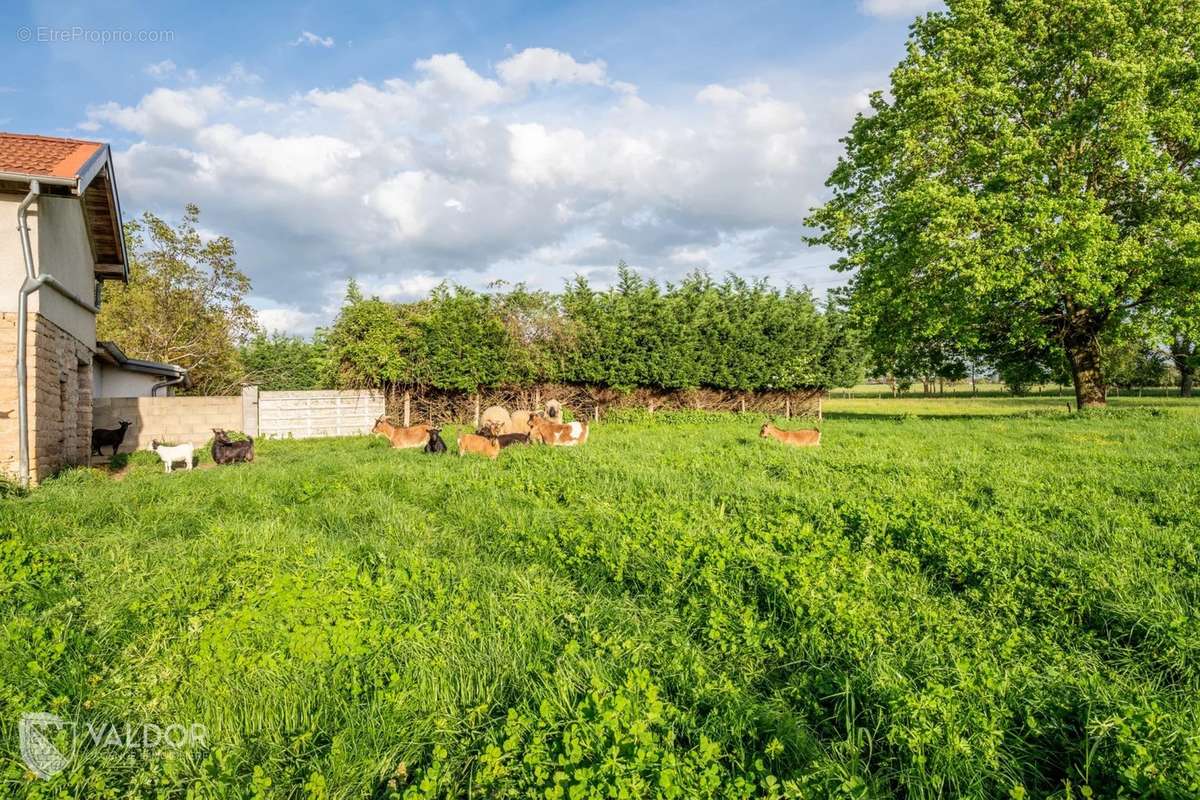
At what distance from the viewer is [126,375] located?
2123 centimetres

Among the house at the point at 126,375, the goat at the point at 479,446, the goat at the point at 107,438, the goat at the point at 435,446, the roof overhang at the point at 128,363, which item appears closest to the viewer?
the goat at the point at 479,446

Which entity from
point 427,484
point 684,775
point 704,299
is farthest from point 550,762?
point 704,299

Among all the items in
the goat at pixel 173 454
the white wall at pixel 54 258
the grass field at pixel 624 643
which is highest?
the white wall at pixel 54 258

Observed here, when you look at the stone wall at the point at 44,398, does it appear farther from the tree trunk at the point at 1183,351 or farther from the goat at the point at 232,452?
the tree trunk at the point at 1183,351

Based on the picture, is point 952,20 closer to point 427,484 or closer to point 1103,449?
point 1103,449

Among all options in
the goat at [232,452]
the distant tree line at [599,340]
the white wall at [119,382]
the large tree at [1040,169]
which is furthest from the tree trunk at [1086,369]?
the white wall at [119,382]

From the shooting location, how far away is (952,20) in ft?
64.6

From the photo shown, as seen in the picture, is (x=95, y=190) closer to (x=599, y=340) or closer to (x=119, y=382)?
(x=119, y=382)

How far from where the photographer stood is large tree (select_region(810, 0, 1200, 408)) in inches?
668

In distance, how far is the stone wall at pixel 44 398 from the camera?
9.97 metres

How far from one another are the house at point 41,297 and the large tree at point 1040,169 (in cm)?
2011

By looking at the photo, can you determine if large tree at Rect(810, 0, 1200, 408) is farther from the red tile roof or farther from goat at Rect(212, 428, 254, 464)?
the red tile roof

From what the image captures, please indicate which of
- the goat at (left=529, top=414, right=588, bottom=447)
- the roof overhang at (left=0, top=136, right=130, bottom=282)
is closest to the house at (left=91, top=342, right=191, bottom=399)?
the roof overhang at (left=0, top=136, right=130, bottom=282)

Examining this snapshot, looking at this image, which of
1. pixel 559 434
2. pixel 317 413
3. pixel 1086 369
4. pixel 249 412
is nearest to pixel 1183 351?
pixel 1086 369
